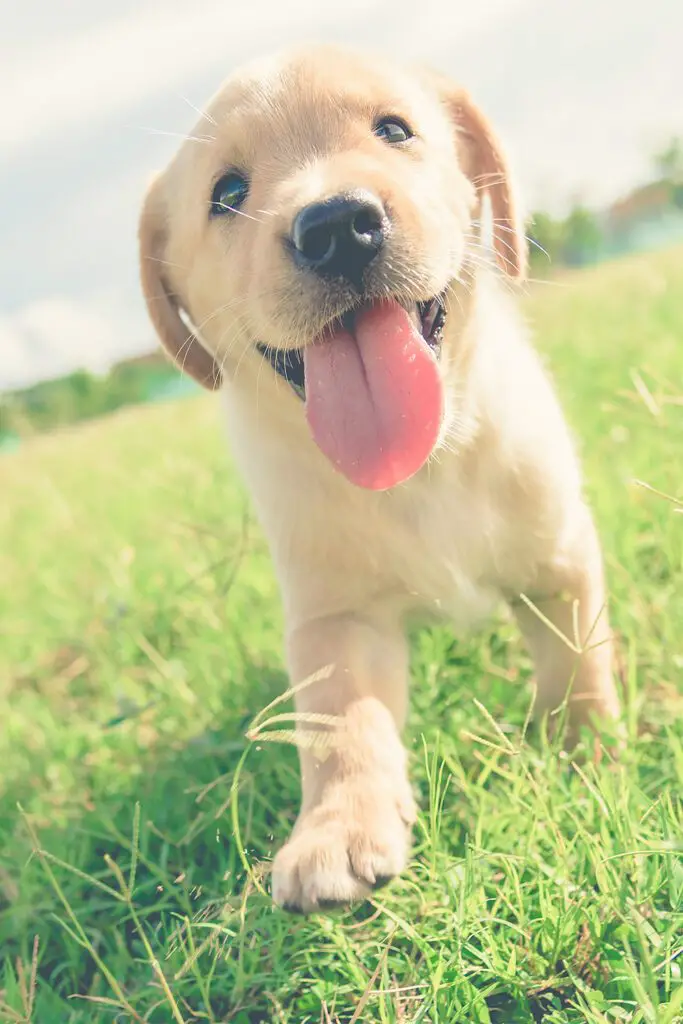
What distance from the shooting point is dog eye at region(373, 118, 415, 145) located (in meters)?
2.21

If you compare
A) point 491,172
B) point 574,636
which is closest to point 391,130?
point 491,172

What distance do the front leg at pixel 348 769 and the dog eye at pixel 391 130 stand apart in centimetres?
112

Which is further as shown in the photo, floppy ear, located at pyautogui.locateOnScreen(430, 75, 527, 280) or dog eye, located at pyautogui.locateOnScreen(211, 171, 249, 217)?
floppy ear, located at pyautogui.locateOnScreen(430, 75, 527, 280)

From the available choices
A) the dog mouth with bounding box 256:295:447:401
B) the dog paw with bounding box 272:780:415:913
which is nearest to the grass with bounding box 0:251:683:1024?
the dog paw with bounding box 272:780:415:913

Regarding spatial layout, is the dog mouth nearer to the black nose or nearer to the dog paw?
the black nose

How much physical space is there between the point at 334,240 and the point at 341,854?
114cm

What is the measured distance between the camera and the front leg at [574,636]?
213 centimetres

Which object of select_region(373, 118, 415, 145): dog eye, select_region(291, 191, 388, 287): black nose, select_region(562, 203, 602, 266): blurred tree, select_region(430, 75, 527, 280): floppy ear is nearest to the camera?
select_region(291, 191, 388, 287): black nose

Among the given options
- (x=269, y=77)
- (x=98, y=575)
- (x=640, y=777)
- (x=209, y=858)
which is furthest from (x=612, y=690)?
(x=98, y=575)

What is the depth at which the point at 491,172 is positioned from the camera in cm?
248

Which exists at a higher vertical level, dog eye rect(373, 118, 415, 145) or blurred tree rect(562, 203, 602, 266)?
dog eye rect(373, 118, 415, 145)

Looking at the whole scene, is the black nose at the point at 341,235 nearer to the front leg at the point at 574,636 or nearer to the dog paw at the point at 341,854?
the front leg at the point at 574,636

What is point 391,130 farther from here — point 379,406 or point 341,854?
point 341,854

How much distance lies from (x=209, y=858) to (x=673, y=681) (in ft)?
3.55
